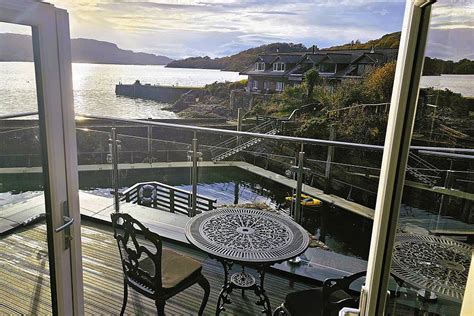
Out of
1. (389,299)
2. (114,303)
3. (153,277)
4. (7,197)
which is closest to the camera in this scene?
(389,299)

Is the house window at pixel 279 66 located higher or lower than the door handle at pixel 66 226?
higher

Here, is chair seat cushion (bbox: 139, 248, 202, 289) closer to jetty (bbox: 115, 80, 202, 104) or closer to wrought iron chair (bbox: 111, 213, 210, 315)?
wrought iron chair (bbox: 111, 213, 210, 315)

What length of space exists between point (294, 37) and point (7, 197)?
514 centimetres

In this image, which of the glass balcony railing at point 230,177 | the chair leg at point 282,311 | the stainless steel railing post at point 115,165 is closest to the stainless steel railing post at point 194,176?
the glass balcony railing at point 230,177

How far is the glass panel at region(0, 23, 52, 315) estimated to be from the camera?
1234 millimetres

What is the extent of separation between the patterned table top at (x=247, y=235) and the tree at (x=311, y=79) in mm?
3847

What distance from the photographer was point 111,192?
3664 mm

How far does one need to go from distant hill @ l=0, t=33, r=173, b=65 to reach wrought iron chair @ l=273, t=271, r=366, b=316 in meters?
1.47

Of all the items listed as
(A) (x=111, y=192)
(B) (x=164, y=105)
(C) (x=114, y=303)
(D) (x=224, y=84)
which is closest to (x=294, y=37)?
(D) (x=224, y=84)

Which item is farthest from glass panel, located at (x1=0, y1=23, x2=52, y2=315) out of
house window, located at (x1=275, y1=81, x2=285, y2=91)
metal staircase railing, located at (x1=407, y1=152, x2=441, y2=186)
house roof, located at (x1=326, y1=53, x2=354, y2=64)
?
house roof, located at (x1=326, y1=53, x2=354, y2=64)

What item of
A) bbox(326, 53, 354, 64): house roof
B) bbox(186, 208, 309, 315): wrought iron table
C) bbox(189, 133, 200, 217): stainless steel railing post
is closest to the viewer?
bbox(186, 208, 309, 315): wrought iron table

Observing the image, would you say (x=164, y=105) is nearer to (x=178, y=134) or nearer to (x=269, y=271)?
(x=178, y=134)

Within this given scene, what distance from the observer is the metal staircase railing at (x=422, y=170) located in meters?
0.78

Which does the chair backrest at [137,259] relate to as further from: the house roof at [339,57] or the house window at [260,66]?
the house roof at [339,57]
